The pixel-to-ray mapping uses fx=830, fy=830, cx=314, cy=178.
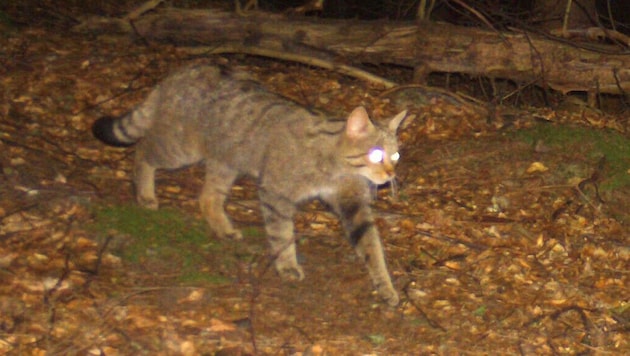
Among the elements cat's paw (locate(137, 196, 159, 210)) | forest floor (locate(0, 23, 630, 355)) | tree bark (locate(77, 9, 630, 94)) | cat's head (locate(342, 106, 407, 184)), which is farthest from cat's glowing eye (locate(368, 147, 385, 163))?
tree bark (locate(77, 9, 630, 94))

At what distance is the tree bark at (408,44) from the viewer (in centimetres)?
785

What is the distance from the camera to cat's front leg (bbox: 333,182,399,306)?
197 inches

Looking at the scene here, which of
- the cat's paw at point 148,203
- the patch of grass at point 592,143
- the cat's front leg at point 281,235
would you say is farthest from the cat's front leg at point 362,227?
the patch of grass at point 592,143

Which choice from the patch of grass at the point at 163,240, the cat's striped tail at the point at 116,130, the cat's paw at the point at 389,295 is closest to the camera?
the cat's paw at the point at 389,295

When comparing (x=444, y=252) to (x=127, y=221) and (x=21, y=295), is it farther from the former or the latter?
(x=21, y=295)

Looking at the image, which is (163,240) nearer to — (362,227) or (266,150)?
(266,150)

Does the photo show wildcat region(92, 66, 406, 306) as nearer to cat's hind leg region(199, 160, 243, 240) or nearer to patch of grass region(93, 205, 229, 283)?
cat's hind leg region(199, 160, 243, 240)

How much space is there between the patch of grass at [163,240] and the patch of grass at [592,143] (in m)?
3.03

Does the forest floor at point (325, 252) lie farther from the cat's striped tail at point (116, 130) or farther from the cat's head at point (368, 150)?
the cat's head at point (368, 150)

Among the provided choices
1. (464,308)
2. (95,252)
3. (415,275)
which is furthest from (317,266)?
(95,252)

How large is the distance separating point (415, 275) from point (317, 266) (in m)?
0.62

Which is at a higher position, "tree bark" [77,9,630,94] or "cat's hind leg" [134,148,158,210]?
"tree bark" [77,9,630,94]

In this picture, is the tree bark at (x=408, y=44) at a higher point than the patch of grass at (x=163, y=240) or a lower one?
higher

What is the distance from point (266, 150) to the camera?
5250 mm
